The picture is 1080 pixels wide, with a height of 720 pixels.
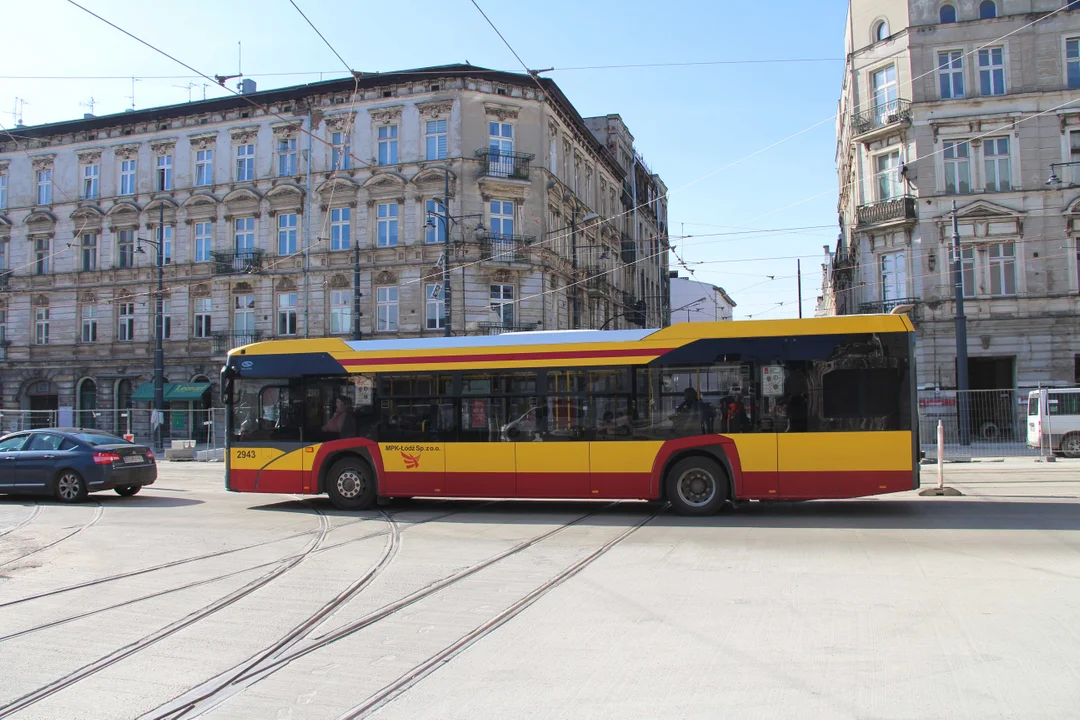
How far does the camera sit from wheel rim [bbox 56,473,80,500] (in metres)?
15.5

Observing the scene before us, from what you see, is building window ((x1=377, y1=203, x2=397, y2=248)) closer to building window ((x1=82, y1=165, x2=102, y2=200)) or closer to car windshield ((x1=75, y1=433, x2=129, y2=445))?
building window ((x1=82, y1=165, x2=102, y2=200))

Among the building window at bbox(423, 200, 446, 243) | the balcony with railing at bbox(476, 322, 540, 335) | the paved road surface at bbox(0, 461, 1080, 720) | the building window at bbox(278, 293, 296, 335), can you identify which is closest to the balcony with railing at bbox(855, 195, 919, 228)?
the balcony with railing at bbox(476, 322, 540, 335)

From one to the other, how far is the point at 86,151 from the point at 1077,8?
43792mm

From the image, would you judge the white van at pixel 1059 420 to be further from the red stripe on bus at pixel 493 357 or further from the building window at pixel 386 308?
the building window at pixel 386 308

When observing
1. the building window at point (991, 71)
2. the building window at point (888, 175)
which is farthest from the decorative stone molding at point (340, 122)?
the building window at point (991, 71)

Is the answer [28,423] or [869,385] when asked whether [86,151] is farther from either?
[869,385]

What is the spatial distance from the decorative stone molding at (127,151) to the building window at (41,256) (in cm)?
597

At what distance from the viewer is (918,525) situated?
11.2 meters

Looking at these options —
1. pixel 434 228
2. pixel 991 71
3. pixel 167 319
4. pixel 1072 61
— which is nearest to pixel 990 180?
pixel 991 71

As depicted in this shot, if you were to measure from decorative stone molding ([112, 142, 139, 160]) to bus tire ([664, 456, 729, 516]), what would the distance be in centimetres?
3742

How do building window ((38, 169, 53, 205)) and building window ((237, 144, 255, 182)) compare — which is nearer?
building window ((237, 144, 255, 182))

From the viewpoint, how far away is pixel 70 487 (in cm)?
1552

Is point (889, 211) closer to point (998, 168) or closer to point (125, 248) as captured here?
point (998, 168)

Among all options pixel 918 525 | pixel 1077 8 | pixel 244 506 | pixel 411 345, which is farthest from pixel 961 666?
pixel 1077 8
